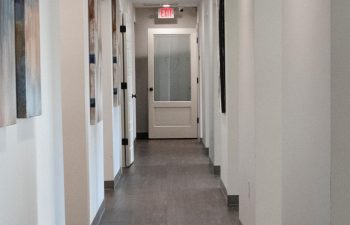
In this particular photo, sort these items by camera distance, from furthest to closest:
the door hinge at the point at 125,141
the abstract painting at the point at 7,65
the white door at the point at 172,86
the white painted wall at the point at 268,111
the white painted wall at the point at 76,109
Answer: the white door at the point at 172,86, the door hinge at the point at 125,141, the white painted wall at the point at 76,109, the white painted wall at the point at 268,111, the abstract painting at the point at 7,65

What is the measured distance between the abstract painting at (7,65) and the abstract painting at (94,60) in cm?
237

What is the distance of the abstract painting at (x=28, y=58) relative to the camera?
103 inches

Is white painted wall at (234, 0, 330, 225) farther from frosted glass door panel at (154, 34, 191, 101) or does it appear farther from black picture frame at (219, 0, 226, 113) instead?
frosted glass door panel at (154, 34, 191, 101)

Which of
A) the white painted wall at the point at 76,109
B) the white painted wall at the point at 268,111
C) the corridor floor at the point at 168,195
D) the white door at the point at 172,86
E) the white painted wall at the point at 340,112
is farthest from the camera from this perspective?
the white door at the point at 172,86

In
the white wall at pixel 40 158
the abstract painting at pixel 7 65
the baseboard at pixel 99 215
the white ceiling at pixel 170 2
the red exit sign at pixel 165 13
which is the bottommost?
the baseboard at pixel 99 215

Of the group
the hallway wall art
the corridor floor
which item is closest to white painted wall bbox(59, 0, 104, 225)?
the corridor floor

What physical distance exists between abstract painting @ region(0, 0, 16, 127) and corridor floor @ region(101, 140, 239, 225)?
2.98 meters

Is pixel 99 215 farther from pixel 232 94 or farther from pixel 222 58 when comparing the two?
pixel 222 58

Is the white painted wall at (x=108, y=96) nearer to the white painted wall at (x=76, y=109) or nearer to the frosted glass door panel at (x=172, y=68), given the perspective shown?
the white painted wall at (x=76, y=109)

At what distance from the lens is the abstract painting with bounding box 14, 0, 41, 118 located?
261 cm

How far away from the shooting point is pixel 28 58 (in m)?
2.71

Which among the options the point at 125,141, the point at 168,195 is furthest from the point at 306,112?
the point at 125,141

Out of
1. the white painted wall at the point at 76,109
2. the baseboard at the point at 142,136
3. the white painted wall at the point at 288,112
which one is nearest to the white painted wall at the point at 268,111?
the white painted wall at the point at 288,112

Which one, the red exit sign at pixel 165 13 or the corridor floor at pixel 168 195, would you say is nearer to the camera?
the corridor floor at pixel 168 195
